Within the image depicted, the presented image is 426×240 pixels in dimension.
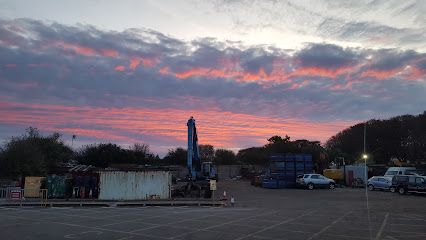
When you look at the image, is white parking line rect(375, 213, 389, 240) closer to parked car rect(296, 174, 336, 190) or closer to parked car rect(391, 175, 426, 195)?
parked car rect(391, 175, 426, 195)

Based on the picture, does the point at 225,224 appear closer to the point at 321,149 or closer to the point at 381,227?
the point at 381,227

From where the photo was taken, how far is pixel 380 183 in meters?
46.3

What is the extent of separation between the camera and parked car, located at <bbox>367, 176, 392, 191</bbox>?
45406 mm

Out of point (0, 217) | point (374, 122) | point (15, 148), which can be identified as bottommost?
point (0, 217)

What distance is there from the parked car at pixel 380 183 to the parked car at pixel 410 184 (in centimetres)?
314

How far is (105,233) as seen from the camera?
17344 mm

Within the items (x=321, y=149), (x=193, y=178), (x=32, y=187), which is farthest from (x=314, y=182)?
(x=321, y=149)

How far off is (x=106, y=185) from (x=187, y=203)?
7.09 metres

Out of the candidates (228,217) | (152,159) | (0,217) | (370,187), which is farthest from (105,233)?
(152,159)

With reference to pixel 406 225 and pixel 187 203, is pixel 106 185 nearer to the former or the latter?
pixel 187 203

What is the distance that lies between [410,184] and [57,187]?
98.7 ft

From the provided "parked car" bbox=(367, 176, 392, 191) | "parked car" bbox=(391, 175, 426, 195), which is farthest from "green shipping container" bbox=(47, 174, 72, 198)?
"parked car" bbox=(367, 176, 392, 191)

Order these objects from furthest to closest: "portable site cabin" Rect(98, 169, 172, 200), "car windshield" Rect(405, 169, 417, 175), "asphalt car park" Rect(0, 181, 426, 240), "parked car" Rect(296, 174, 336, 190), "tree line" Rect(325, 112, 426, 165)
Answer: "tree line" Rect(325, 112, 426, 165), "parked car" Rect(296, 174, 336, 190), "car windshield" Rect(405, 169, 417, 175), "portable site cabin" Rect(98, 169, 172, 200), "asphalt car park" Rect(0, 181, 426, 240)

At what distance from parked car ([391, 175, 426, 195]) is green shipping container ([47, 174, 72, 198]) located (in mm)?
29128
